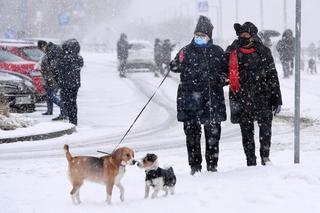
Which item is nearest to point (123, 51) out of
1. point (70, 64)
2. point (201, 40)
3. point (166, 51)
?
point (166, 51)

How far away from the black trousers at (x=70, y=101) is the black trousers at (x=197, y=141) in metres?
6.14

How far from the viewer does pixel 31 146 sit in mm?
12219

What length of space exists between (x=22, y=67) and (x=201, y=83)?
1073 cm

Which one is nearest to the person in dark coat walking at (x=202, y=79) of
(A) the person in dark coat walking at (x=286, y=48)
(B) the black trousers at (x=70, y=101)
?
(B) the black trousers at (x=70, y=101)

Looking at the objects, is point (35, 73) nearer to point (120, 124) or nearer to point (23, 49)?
point (23, 49)

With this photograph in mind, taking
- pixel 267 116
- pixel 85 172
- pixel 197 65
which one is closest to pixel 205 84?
pixel 197 65

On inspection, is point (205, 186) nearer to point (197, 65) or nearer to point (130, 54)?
point (197, 65)

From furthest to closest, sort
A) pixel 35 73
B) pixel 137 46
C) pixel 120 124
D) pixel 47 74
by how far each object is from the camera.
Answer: pixel 137 46 < pixel 35 73 < pixel 120 124 < pixel 47 74

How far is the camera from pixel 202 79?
7.82 m

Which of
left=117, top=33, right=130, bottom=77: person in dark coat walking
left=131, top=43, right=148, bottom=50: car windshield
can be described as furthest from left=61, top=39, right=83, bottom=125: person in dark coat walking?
left=131, top=43, right=148, bottom=50: car windshield

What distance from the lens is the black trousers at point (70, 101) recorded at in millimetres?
13844

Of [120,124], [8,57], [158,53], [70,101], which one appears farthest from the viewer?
[158,53]

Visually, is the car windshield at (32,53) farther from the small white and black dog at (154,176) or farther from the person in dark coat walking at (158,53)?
the small white and black dog at (154,176)

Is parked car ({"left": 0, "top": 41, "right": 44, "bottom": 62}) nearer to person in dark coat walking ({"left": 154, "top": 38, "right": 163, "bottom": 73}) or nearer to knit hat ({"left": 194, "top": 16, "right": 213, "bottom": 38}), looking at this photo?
knit hat ({"left": 194, "top": 16, "right": 213, "bottom": 38})
